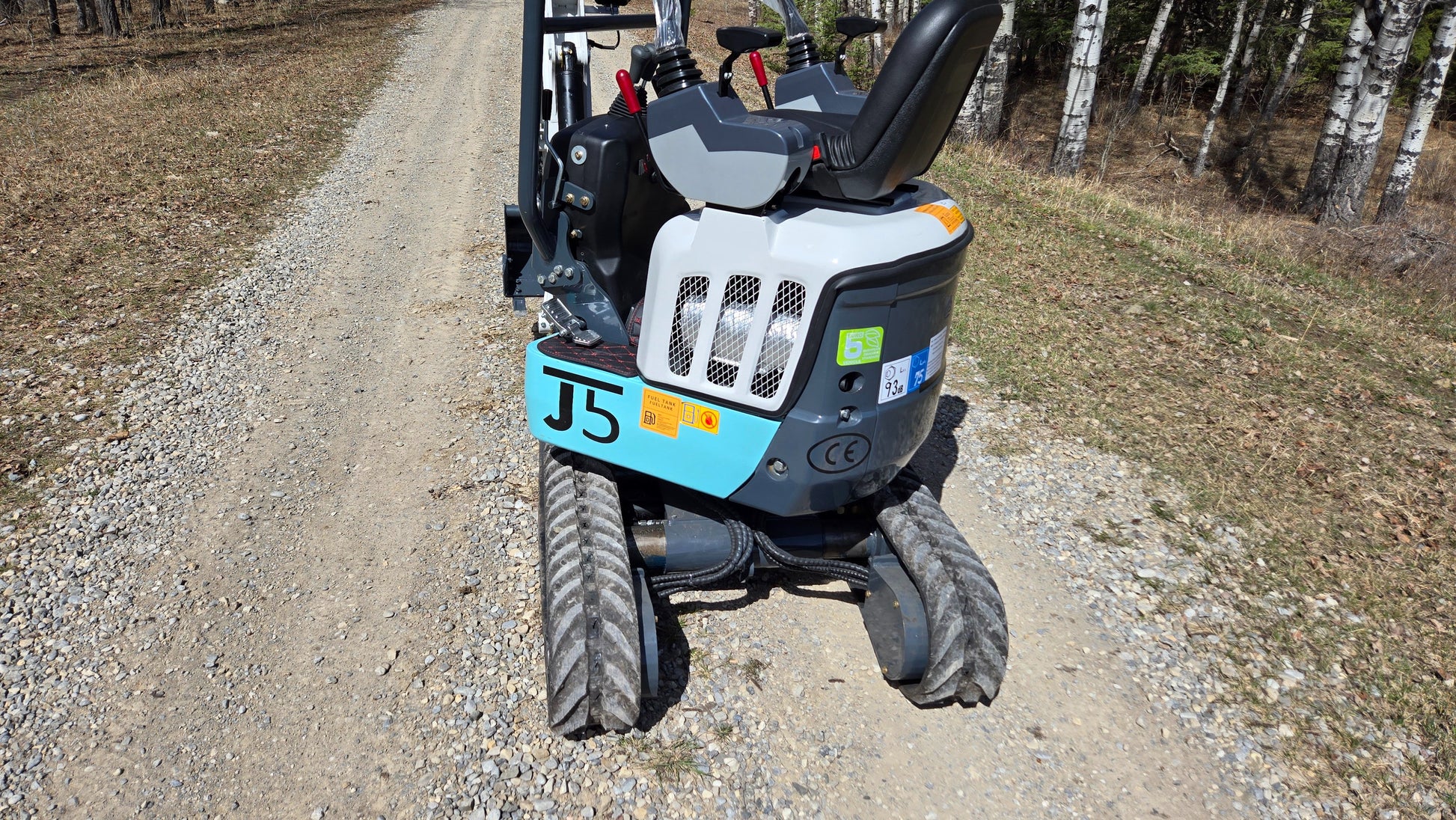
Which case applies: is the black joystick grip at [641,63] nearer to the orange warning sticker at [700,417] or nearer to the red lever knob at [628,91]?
the red lever knob at [628,91]

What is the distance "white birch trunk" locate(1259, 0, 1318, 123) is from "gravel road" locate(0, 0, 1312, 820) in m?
21.2

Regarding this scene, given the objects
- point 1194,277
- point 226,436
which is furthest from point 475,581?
point 1194,277

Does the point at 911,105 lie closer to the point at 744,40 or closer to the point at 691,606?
the point at 744,40

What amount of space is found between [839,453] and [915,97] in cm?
133

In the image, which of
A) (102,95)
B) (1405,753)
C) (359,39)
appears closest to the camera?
(1405,753)

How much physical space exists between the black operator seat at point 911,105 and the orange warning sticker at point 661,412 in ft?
3.37

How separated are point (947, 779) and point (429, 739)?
6.98 feet

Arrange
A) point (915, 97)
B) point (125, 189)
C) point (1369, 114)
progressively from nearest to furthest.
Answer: point (915, 97)
point (125, 189)
point (1369, 114)

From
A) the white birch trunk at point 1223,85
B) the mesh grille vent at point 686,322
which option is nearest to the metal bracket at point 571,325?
the mesh grille vent at point 686,322

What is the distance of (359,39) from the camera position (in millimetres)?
22859

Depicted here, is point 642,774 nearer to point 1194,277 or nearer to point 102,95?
point 1194,277

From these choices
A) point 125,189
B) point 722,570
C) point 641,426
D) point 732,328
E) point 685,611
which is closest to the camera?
point 732,328

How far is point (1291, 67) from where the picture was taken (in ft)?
75.6

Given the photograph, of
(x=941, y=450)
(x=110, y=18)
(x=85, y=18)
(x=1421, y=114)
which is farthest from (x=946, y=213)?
(x=85, y=18)
